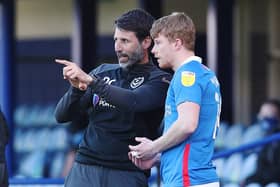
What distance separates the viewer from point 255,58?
14422 mm

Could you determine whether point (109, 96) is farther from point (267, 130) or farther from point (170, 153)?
point (267, 130)

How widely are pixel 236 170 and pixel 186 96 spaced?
457 centimetres

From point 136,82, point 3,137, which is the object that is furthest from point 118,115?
point 3,137

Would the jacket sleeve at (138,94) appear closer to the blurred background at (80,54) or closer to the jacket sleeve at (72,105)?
the jacket sleeve at (72,105)

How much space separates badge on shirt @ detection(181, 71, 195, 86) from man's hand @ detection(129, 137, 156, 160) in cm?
32

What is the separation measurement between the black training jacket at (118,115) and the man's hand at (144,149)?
9.9 inches

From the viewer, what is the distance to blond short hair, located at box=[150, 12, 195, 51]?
4188 mm

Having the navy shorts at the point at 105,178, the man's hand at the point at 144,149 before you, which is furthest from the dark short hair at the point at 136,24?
the navy shorts at the point at 105,178

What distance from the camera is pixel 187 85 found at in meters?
4.12

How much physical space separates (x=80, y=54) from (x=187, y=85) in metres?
8.97

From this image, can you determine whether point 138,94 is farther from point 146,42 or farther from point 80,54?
point 80,54

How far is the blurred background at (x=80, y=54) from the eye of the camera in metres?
11.0

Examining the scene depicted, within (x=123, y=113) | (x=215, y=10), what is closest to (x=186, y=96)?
(x=123, y=113)

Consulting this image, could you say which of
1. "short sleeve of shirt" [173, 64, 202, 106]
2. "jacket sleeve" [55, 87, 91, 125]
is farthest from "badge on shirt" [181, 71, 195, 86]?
"jacket sleeve" [55, 87, 91, 125]
